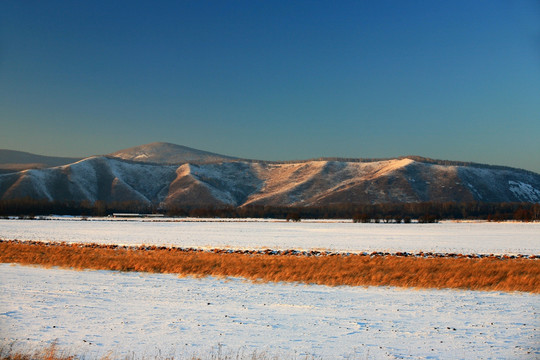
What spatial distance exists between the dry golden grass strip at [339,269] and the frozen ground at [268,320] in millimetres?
1736

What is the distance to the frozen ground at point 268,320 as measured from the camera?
33.9 ft

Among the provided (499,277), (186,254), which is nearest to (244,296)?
(499,277)

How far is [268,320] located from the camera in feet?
42.6

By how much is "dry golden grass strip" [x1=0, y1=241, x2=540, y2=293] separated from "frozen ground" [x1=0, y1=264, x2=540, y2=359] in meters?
1.74

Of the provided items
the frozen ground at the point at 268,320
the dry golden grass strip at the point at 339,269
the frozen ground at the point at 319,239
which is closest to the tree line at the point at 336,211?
the frozen ground at the point at 319,239

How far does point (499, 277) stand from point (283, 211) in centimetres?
15401

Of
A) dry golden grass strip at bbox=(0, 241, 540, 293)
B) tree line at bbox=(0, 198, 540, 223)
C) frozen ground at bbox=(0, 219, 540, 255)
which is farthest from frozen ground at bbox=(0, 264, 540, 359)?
tree line at bbox=(0, 198, 540, 223)

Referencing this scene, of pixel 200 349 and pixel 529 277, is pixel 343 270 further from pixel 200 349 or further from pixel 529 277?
pixel 200 349

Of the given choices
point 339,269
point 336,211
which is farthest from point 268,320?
point 336,211

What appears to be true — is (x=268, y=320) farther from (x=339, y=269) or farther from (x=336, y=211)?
(x=336, y=211)

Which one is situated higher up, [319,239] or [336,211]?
[336,211]

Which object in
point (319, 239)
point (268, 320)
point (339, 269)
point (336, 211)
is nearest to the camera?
point (268, 320)

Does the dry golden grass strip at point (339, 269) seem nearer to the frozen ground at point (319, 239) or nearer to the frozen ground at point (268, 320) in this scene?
the frozen ground at point (268, 320)

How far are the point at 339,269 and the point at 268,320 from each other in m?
11.0
